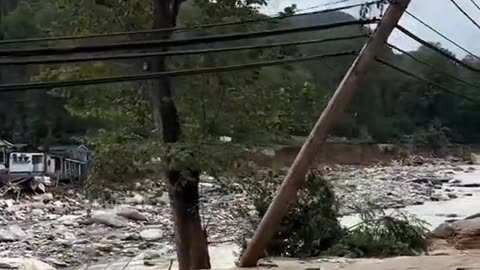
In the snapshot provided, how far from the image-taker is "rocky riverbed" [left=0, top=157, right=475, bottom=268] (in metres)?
12.1

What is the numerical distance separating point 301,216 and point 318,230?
23 cm

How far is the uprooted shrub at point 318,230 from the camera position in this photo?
7.15m

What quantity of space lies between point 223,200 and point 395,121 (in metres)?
11.9

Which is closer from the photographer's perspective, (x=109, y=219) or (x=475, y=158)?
(x=109, y=219)

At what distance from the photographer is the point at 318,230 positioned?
24.3 ft

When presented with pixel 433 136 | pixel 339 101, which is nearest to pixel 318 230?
pixel 339 101

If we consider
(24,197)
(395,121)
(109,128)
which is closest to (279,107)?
(109,128)

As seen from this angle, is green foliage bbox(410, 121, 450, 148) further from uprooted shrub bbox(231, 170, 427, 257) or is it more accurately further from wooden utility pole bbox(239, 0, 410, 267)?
wooden utility pole bbox(239, 0, 410, 267)

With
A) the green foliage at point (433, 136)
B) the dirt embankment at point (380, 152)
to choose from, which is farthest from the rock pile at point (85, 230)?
the green foliage at point (433, 136)

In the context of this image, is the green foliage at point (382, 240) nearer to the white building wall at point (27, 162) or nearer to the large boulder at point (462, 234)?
the large boulder at point (462, 234)

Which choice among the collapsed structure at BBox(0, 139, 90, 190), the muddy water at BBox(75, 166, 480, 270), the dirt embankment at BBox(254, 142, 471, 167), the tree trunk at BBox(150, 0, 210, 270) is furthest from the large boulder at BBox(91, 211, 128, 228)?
the tree trunk at BBox(150, 0, 210, 270)

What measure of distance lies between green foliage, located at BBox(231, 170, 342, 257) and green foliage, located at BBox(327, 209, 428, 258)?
0.18 meters

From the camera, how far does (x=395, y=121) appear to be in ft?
63.1

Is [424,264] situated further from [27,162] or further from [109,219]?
[27,162]
